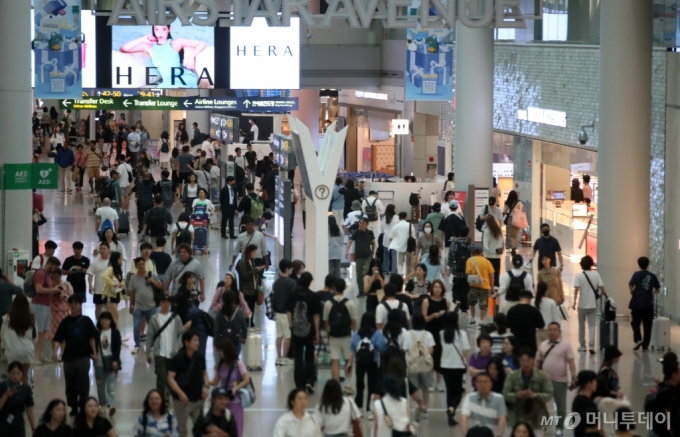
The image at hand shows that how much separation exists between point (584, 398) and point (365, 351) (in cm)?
284

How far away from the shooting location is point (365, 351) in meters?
11.8

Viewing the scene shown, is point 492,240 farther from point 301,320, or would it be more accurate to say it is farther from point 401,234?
point 301,320

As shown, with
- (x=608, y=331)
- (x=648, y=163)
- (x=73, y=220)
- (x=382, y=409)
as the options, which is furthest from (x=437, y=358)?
(x=73, y=220)

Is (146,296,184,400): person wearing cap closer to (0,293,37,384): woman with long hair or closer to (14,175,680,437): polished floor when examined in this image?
(14,175,680,437): polished floor

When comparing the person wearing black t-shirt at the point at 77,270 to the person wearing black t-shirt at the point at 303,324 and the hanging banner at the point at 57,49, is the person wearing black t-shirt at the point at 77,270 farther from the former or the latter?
the hanging banner at the point at 57,49

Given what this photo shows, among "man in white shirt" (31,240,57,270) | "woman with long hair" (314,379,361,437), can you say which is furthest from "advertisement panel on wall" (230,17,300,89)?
"woman with long hair" (314,379,361,437)

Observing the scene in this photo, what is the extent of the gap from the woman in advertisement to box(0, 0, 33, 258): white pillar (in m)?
9.50

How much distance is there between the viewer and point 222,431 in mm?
9016

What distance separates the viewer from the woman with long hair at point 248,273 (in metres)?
15.6

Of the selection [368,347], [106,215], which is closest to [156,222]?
[106,215]

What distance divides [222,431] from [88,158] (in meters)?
25.5

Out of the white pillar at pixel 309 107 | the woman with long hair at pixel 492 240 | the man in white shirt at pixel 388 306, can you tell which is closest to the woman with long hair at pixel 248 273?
the man in white shirt at pixel 388 306

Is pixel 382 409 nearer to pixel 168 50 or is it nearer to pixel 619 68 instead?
pixel 619 68

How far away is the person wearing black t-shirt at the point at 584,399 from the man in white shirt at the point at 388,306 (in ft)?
10.2
